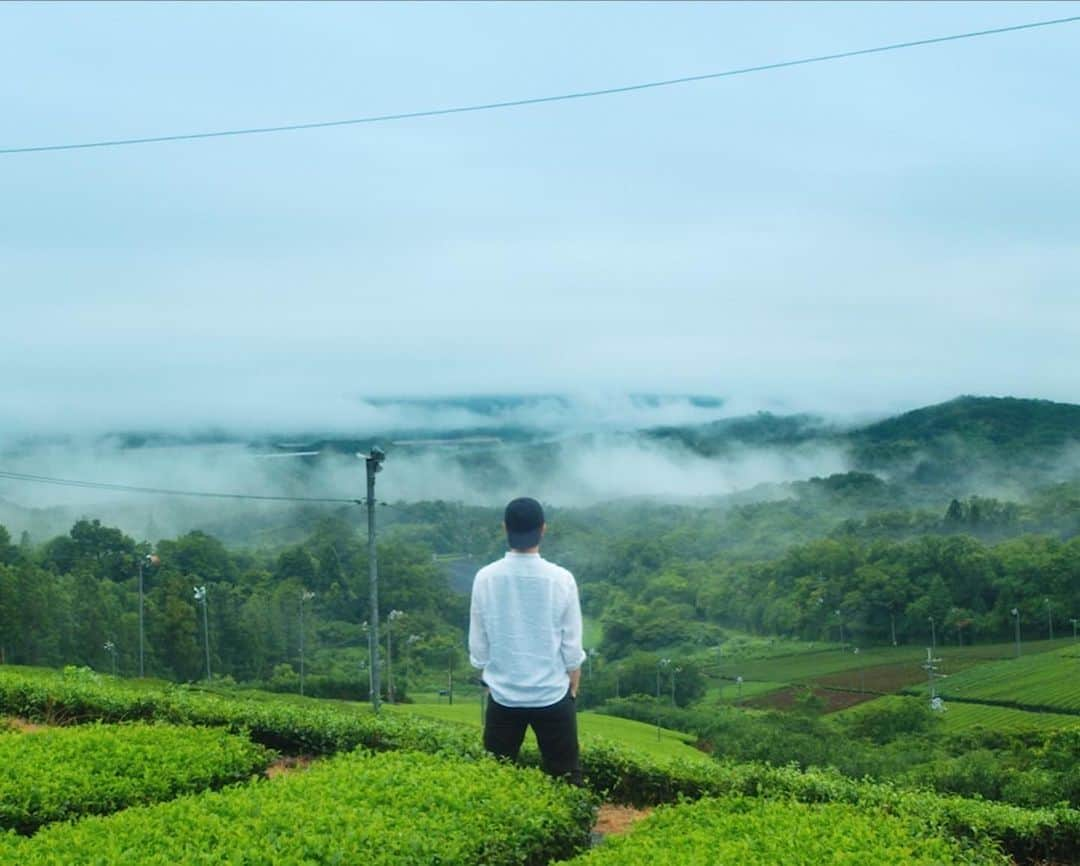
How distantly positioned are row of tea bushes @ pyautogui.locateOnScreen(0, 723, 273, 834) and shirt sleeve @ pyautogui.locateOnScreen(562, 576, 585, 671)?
2175mm

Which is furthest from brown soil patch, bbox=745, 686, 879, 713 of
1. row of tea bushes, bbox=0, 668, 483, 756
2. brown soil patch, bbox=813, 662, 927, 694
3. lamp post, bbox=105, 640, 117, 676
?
row of tea bushes, bbox=0, 668, 483, 756

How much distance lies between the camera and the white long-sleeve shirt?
506cm

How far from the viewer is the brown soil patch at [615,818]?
5.75 meters

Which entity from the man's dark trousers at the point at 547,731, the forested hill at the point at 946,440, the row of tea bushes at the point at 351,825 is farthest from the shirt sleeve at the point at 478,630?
the forested hill at the point at 946,440

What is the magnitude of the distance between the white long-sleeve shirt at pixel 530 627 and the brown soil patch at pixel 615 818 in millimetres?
1069

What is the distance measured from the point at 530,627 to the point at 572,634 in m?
0.20

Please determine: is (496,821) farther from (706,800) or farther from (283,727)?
(283,727)

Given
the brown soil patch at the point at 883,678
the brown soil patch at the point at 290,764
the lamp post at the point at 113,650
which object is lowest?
the brown soil patch at the point at 883,678

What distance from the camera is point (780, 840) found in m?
4.15

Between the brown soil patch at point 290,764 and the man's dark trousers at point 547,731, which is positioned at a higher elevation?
the man's dark trousers at point 547,731

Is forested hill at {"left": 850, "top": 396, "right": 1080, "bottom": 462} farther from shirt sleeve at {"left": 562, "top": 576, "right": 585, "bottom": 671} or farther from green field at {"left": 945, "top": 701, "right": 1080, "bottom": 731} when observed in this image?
shirt sleeve at {"left": 562, "top": 576, "right": 585, "bottom": 671}

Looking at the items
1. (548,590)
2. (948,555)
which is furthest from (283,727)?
(948,555)

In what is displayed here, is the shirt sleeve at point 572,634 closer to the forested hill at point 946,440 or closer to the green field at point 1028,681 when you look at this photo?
the green field at point 1028,681

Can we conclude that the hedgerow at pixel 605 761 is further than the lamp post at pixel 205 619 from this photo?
No
